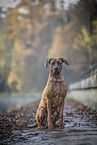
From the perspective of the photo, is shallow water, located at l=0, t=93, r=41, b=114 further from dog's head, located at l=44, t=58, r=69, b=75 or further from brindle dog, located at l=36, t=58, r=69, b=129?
dog's head, located at l=44, t=58, r=69, b=75

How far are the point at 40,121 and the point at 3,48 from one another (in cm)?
4084

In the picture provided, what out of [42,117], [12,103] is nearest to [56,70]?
[42,117]

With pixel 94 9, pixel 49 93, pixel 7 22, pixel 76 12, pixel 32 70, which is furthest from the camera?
pixel 7 22

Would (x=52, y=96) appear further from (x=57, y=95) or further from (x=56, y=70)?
(x=56, y=70)

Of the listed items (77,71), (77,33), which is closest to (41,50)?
(77,33)

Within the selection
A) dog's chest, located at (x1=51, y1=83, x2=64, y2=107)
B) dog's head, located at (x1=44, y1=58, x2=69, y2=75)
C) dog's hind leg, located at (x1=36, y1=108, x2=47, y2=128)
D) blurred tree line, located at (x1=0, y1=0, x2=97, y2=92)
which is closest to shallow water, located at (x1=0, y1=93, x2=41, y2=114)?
dog's hind leg, located at (x1=36, y1=108, x2=47, y2=128)

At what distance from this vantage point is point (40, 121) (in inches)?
190

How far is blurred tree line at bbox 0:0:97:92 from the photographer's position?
119 feet

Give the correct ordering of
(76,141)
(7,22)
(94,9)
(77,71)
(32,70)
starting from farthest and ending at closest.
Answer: (7,22) → (32,70) → (77,71) → (94,9) → (76,141)

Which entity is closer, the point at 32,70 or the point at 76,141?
the point at 76,141

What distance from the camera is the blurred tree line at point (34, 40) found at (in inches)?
1422

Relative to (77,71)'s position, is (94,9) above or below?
above

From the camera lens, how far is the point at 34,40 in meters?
45.7

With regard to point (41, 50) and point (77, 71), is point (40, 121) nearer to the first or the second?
point (77, 71)
